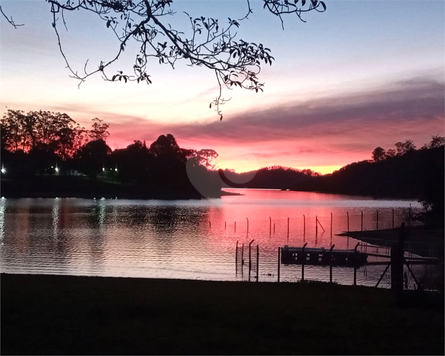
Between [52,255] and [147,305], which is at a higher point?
[147,305]

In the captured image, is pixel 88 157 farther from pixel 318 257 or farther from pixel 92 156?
pixel 318 257

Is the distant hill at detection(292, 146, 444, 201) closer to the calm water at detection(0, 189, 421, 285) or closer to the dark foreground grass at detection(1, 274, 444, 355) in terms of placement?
the calm water at detection(0, 189, 421, 285)

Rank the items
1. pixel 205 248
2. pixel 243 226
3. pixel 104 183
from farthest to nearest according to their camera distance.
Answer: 1. pixel 104 183
2. pixel 243 226
3. pixel 205 248

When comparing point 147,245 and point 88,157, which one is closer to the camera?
point 147,245

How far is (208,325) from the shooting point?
7.23 m

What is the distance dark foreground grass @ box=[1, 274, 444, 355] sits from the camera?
6.12 meters

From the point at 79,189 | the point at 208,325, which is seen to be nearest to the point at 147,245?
the point at 208,325

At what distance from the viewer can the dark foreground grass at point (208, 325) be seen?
612 cm

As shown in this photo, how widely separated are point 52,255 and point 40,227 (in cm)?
2026

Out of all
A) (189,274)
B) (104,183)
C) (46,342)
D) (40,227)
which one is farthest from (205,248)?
(104,183)

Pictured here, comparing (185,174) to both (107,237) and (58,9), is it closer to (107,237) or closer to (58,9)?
(107,237)

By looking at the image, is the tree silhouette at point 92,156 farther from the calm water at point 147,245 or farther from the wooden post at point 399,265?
the wooden post at point 399,265

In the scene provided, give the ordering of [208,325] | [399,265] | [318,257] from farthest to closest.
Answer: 1. [318,257]
2. [399,265]
3. [208,325]

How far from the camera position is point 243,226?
63500 millimetres
